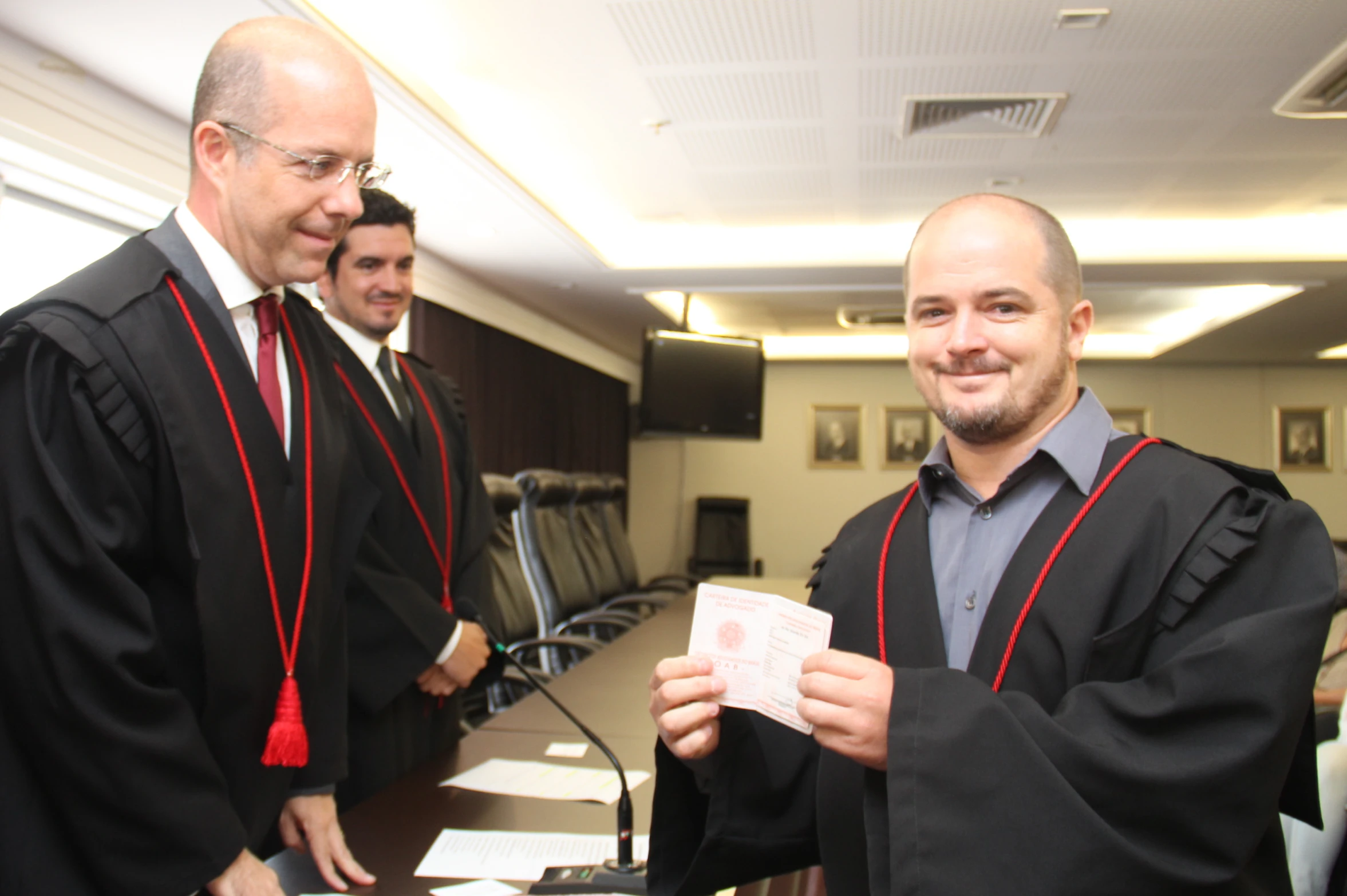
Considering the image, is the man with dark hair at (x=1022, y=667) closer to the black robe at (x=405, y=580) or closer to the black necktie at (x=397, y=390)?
the black robe at (x=405, y=580)

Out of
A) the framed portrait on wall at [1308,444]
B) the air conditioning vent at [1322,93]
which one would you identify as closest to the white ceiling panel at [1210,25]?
the air conditioning vent at [1322,93]

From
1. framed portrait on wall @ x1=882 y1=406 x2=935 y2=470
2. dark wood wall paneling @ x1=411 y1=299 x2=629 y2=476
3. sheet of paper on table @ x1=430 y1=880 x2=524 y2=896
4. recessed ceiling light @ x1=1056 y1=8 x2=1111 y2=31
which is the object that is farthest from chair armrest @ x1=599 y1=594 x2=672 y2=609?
framed portrait on wall @ x1=882 y1=406 x2=935 y2=470

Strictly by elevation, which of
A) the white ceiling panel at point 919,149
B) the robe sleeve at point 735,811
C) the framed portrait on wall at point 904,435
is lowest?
the robe sleeve at point 735,811

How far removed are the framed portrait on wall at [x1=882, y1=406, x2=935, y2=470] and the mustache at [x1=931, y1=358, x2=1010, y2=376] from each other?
32.1 ft

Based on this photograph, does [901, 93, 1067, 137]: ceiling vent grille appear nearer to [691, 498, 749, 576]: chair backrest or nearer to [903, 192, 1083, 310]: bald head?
[903, 192, 1083, 310]: bald head

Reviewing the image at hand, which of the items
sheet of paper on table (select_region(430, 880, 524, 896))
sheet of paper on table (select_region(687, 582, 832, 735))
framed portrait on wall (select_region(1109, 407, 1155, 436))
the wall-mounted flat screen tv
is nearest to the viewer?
sheet of paper on table (select_region(687, 582, 832, 735))

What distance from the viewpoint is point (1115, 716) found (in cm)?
96

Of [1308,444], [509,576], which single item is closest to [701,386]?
[509,576]

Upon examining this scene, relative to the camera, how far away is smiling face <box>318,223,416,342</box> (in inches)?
93.3

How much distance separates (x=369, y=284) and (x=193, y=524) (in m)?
A: 1.21

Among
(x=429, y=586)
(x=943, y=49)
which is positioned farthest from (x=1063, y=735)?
(x=943, y=49)

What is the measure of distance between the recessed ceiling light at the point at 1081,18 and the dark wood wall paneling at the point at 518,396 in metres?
3.98

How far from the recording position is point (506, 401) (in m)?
7.51

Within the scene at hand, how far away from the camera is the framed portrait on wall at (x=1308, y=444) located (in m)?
10.2
